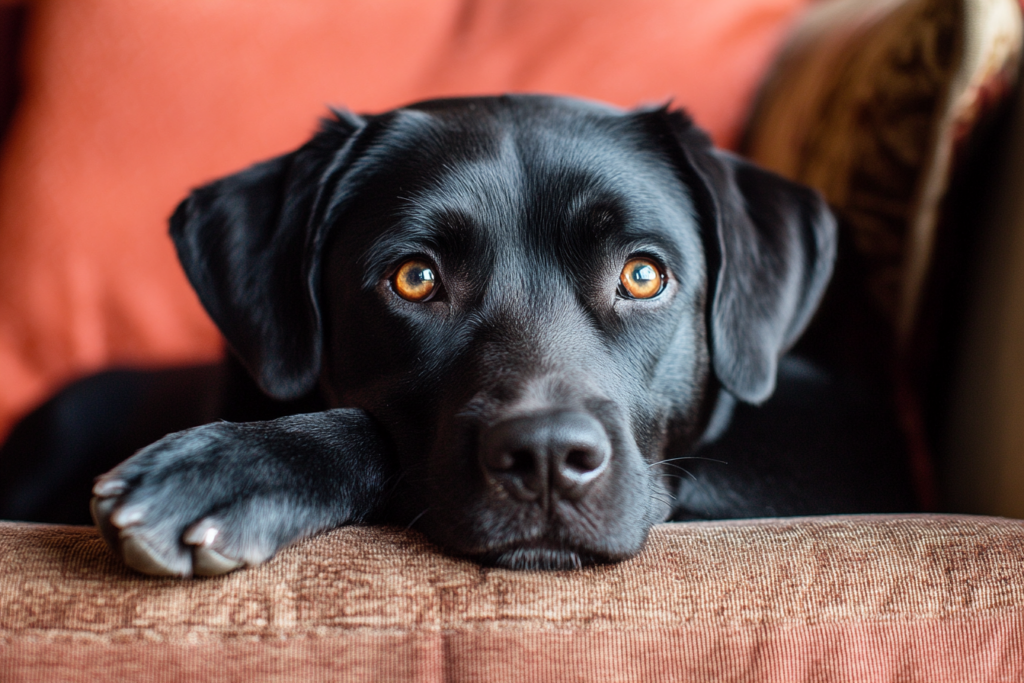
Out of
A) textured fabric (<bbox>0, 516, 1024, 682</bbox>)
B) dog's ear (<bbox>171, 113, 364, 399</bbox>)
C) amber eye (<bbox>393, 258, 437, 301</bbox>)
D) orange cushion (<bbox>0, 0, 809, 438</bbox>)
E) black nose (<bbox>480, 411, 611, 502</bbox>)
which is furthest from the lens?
orange cushion (<bbox>0, 0, 809, 438</bbox>)

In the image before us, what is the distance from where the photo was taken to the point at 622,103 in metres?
2.57

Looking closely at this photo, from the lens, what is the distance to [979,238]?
1818 millimetres

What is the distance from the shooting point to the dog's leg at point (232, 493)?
931 millimetres

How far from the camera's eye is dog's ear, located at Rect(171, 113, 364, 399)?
1576 mm

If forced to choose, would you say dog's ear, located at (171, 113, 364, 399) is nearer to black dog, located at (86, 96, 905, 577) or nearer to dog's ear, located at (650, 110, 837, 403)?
black dog, located at (86, 96, 905, 577)

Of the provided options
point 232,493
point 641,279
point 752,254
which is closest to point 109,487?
point 232,493

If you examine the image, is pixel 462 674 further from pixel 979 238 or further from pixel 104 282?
pixel 104 282

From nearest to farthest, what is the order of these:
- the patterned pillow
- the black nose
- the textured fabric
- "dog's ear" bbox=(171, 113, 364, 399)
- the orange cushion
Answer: the textured fabric < the black nose < "dog's ear" bbox=(171, 113, 364, 399) < the patterned pillow < the orange cushion

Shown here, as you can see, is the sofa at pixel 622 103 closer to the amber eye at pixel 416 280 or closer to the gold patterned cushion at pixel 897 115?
the gold patterned cushion at pixel 897 115

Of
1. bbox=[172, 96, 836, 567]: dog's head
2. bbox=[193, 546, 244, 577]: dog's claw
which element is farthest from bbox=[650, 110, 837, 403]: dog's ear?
bbox=[193, 546, 244, 577]: dog's claw

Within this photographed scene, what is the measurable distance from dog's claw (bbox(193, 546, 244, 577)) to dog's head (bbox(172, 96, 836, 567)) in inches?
12.4

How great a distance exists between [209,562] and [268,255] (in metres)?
0.84

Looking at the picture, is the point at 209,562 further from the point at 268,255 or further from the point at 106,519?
the point at 268,255

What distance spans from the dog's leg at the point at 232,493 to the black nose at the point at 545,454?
25 centimetres
